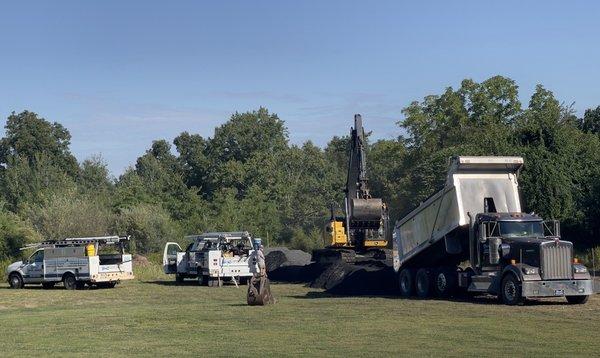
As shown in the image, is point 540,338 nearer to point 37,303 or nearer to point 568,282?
point 568,282

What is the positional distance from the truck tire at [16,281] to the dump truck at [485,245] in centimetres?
1821

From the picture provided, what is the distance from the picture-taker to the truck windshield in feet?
→ 87.0

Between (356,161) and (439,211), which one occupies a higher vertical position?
(356,161)

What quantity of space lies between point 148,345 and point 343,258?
22.8 metres

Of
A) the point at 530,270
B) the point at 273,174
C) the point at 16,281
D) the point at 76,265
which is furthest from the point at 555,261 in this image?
the point at 273,174

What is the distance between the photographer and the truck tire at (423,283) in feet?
95.2

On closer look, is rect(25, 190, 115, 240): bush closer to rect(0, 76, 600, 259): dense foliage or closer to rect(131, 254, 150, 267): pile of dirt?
rect(0, 76, 600, 259): dense foliage

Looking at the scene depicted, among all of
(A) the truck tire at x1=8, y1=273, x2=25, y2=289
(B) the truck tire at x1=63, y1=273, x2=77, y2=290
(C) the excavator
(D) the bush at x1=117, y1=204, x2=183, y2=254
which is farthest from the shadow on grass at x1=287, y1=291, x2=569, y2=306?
(D) the bush at x1=117, y1=204, x2=183, y2=254

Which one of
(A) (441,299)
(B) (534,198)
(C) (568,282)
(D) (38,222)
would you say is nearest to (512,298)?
(C) (568,282)

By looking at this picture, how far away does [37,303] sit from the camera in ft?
103

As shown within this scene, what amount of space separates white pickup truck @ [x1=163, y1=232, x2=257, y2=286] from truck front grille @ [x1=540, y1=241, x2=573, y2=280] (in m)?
15.1

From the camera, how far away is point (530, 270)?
2500cm

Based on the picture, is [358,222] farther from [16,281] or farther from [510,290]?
[510,290]

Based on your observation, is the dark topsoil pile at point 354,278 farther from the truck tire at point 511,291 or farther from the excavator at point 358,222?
the truck tire at point 511,291
